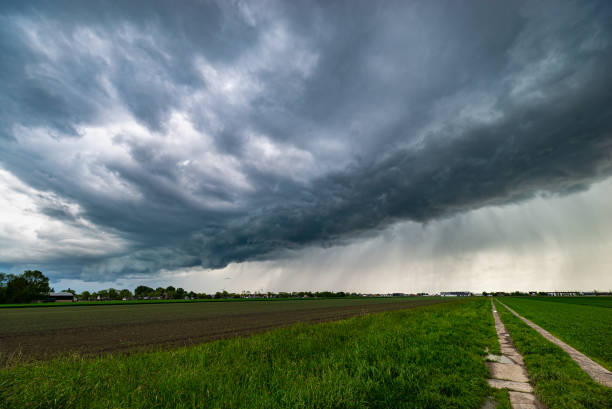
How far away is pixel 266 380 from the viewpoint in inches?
297

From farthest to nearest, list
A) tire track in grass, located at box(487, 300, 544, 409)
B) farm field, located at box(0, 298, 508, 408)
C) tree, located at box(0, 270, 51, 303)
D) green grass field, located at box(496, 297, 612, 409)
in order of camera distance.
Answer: tree, located at box(0, 270, 51, 303)
tire track in grass, located at box(487, 300, 544, 409)
green grass field, located at box(496, 297, 612, 409)
farm field, located at box(0, 298, 508, 408)

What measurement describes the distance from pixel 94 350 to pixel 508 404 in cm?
2164

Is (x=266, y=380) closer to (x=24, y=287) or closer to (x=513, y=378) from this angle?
(x=513, y=378)

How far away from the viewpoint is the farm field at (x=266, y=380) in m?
6.03

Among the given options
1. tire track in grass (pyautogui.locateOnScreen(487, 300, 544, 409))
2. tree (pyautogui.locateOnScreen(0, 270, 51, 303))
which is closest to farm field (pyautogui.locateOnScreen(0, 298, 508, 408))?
tire track in grass (pyautogui.locateOnScreen(487, 300, 544, 409))

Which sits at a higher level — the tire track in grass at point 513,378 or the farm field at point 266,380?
the farm field at point 266,380

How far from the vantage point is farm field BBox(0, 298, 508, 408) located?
6.03 metres

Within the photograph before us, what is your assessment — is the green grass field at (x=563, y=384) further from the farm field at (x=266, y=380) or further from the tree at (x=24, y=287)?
the tree at (x=24, y=287)

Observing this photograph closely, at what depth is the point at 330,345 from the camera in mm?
11875

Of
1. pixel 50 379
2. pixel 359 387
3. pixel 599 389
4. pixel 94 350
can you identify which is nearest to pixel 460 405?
pixel 359 387

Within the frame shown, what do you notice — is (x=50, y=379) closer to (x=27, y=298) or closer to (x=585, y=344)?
(x=585, y=344)

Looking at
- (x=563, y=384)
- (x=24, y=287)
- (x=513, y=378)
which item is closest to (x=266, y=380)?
(x=513, y=378)

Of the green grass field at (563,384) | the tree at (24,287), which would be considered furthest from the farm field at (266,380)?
the tree at (24,287)

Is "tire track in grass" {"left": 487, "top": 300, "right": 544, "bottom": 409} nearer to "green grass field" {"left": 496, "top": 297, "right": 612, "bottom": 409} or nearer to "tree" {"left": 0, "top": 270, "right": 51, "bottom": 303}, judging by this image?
"green grass field" {"left": 496, "top": 297, "right": 612, "bottom": 409}
